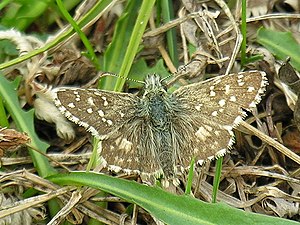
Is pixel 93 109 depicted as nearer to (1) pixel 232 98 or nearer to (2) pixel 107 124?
(2) pixel 107 124

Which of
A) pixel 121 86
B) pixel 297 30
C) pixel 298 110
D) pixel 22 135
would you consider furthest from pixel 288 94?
pixel 22 135

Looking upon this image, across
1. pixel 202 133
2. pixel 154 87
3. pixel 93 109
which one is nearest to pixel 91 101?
pixel 93 109

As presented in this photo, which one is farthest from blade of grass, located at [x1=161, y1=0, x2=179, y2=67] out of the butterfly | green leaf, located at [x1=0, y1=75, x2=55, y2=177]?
green leaf, located at [x1=0, y1=75, x2=55, y2=177]

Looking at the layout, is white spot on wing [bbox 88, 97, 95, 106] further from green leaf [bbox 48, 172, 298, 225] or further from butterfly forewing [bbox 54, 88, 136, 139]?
green leaf [bbox 48, 172, 298, 225]

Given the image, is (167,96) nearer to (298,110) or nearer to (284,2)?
(298,110)

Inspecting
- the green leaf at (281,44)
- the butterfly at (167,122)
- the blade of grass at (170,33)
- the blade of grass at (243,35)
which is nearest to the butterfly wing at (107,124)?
the butterfly at (167,122)
